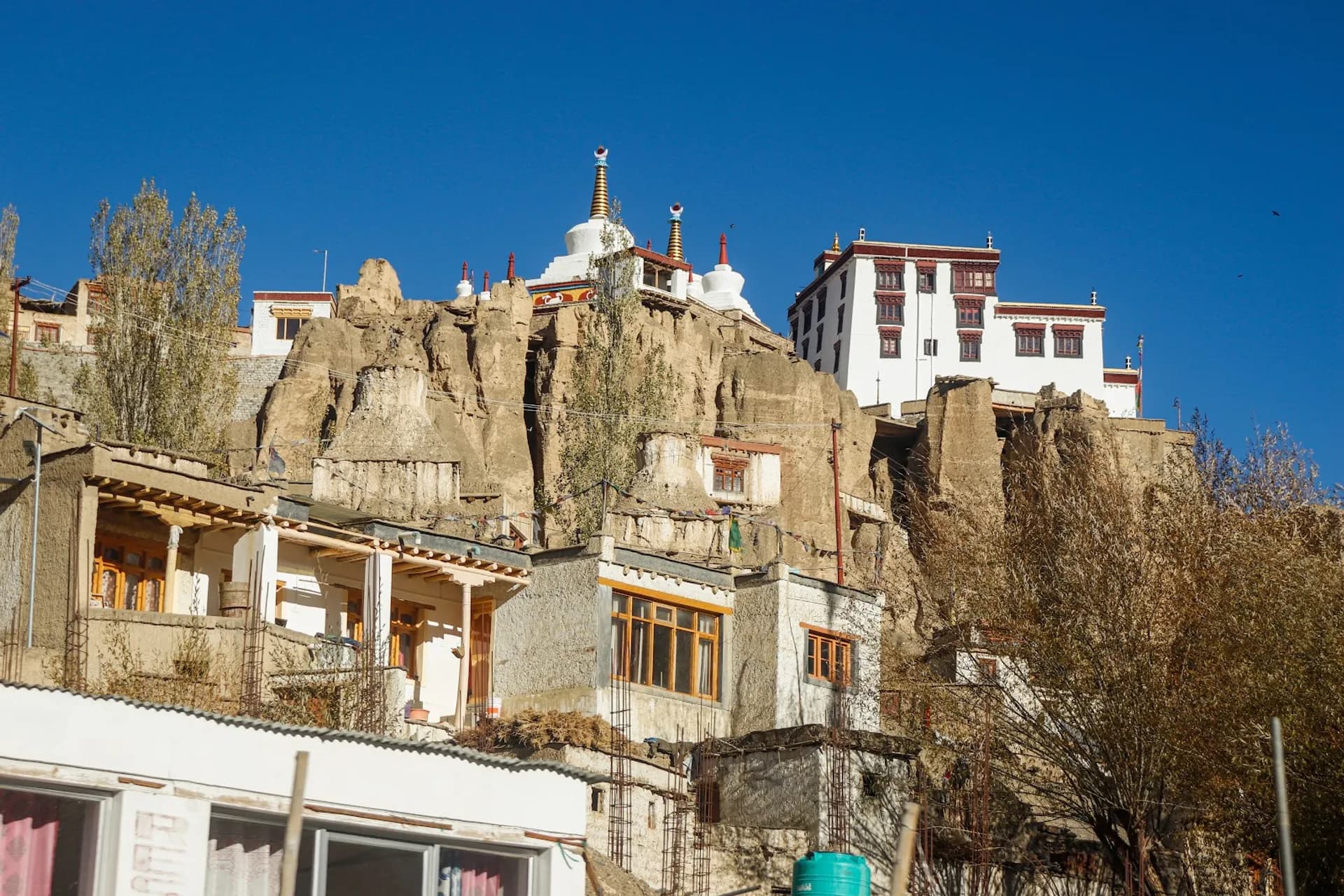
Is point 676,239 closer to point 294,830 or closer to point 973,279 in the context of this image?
point 973,279

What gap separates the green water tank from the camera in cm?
1812

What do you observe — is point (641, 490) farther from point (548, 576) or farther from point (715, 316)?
point (715, 316)

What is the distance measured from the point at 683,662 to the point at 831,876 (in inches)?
768

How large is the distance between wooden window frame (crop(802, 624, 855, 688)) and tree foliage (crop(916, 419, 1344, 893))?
3042 mm

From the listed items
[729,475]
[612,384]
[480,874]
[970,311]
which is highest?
[970,311]

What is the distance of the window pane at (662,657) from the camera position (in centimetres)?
3688

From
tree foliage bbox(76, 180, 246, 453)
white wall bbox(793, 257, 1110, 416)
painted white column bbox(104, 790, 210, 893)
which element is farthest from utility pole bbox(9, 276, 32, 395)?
white wall bbox(793, 257, 1110, 416)

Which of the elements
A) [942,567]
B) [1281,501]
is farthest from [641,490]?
[1281,501]

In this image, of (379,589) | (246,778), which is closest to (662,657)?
(379,589)

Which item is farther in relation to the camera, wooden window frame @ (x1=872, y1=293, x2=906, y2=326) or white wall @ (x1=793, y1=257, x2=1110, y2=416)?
wooden window frame @ (x1=872, y1=293, x2=906, y2=326)

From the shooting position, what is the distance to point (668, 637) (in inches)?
1475

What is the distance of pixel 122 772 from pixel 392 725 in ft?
55.3

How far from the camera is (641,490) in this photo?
178ft

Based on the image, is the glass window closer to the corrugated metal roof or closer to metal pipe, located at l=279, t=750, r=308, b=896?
the corrugated metal roof
